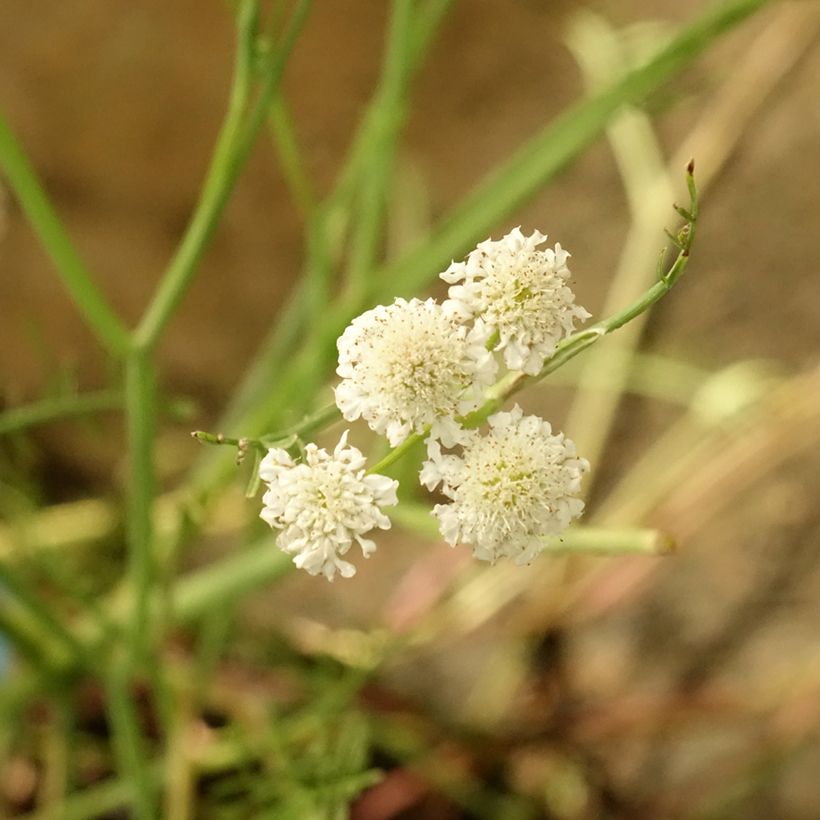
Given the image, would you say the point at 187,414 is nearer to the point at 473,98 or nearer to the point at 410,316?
the point at 410,316

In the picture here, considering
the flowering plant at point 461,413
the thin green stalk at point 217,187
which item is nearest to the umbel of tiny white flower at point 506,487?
the flowering plant at point 461,413

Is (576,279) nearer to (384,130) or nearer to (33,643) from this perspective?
(384,130)

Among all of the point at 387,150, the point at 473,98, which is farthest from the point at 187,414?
the point at 473,98

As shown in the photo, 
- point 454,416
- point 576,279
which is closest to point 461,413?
point 454,416

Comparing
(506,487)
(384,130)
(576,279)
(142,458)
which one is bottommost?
(506,487)

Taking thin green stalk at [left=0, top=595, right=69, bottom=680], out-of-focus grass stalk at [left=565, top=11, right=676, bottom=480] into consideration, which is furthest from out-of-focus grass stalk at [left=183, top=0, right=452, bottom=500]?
out-of-focus grass stalk at [left=565, top=11, right=676, bottom=480]

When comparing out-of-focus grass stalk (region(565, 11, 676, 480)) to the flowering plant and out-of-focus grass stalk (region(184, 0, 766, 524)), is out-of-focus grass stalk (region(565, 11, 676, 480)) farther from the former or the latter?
the flowering plant

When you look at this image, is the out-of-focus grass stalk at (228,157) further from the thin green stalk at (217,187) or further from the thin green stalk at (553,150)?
the thin green stalk at (553,150)
